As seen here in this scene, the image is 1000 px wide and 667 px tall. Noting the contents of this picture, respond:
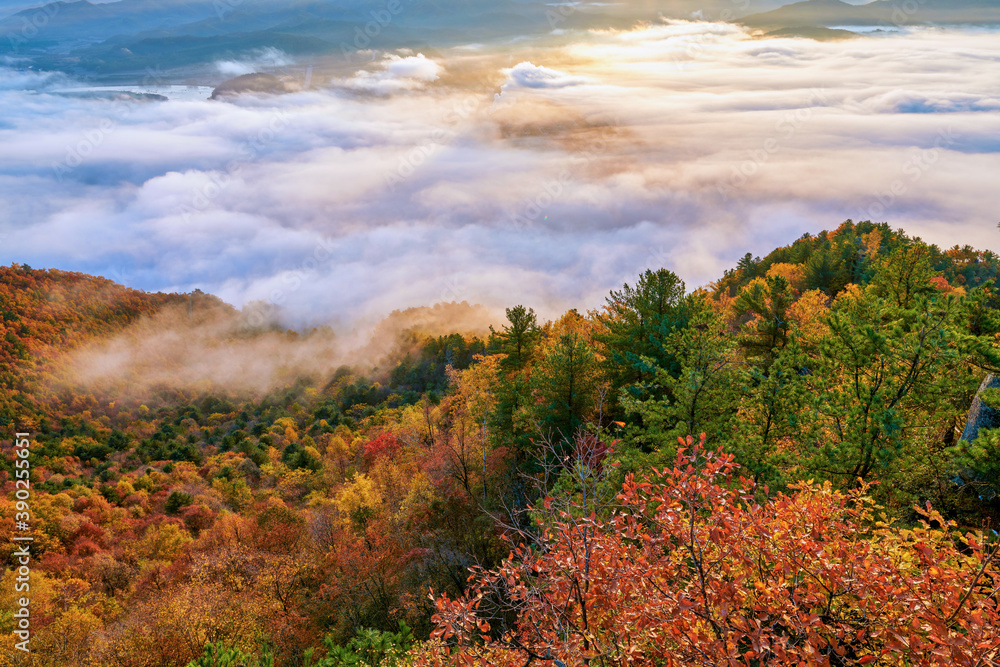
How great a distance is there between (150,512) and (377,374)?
102 meters

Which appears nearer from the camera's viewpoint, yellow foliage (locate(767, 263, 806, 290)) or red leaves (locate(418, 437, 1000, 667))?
red leaves (locate(418, 437, 1000, 667))

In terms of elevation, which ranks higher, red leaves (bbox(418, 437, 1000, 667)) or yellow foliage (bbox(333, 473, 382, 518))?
red leaves (bbox(418, 437, 1000, 667))

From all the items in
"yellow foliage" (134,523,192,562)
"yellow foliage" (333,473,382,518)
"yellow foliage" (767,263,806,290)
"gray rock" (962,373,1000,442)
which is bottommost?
"yellow foliage" (134,523,192,562)

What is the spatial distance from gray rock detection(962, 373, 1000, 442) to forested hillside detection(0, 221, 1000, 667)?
836mm

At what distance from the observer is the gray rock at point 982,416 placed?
50.2 feet

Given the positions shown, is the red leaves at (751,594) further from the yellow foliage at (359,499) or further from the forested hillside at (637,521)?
the yellow foliage at (359,499)

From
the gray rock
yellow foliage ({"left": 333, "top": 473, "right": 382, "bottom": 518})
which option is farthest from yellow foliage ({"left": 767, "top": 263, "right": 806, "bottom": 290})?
yellow foliage ({"left": 333, "top": 473, "right": 382, "bottom": 518})

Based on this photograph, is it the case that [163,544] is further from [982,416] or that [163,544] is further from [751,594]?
[982,416]

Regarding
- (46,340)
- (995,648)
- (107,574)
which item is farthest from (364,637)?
(46,340)

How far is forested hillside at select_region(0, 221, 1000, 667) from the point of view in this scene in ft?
24.6

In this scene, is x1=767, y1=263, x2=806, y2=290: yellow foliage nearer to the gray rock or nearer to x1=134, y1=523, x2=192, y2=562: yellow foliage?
the gray rock

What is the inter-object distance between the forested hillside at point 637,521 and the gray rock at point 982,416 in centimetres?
84

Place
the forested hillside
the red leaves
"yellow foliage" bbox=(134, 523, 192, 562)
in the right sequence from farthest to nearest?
1. "yellow foliage" bbox=(134, 523, 192, 562)
2. the forested hillside
3. the red leaves

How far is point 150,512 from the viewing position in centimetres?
7012
